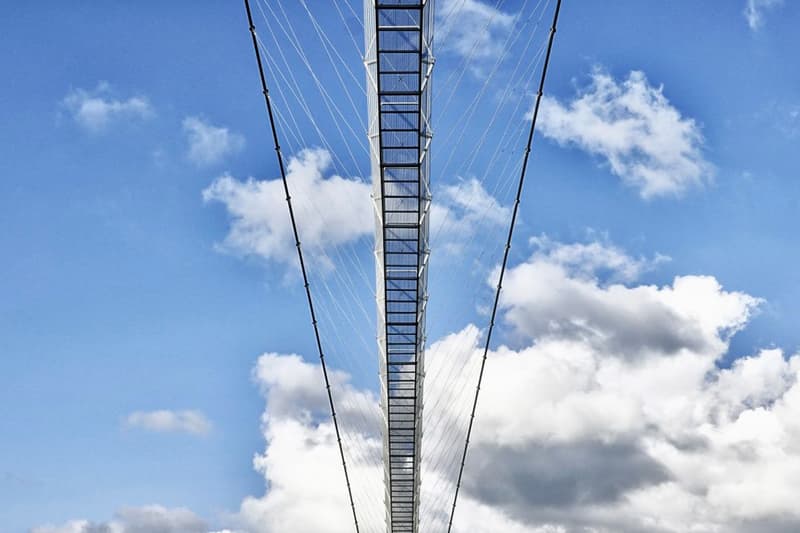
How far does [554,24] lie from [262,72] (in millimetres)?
8601

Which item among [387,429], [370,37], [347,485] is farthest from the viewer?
[347,485]

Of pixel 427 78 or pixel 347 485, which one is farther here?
pixel 347 485

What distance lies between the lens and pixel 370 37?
32.7m

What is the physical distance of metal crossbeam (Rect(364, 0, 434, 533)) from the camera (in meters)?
32.0

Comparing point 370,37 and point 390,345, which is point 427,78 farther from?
point 390,345

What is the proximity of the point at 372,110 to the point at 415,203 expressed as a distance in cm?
420

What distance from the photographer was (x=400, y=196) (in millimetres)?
37062

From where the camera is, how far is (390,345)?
4384 cm

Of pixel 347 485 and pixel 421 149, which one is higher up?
pixel 421 149

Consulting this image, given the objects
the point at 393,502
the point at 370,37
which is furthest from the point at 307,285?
the point at 393,502

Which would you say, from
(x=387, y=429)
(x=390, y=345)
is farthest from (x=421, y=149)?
(x=387, y=429)

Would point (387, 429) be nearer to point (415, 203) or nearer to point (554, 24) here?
point (415, 203)

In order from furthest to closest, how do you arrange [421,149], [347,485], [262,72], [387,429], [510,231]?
[347,485] → [387,429] → [510,231] → [421,149] → [262,72]

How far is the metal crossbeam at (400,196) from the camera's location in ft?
105
